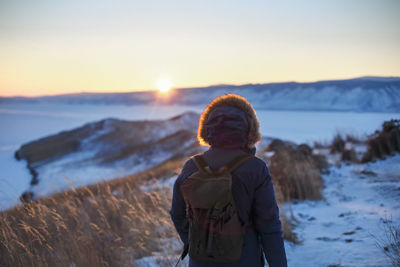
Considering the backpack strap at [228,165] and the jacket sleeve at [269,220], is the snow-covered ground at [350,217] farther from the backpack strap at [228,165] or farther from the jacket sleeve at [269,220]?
the backpack strap at [228,165]

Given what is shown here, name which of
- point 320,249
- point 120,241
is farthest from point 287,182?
point 120,241

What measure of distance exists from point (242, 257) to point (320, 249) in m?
2.85

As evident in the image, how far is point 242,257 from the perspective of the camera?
6.23 feet

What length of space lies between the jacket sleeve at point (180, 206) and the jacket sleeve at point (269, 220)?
0.51 m

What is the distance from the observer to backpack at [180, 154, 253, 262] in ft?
5.82

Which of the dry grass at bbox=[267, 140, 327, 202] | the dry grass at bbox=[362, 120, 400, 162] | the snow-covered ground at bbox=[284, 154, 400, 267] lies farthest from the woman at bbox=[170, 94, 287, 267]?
the dry grass at bbox=[362, 120, 400, 162]

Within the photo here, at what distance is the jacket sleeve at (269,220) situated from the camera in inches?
73.1

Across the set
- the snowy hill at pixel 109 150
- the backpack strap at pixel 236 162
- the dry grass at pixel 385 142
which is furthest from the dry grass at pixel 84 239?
the snowy hill at pixel 109 150

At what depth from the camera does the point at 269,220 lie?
1863 millimetres

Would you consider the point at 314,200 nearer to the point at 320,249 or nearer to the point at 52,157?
the point at 320,249

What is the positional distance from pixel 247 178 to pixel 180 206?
622mm

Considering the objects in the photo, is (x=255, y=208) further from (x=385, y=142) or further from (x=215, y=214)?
(x=385, y=142)

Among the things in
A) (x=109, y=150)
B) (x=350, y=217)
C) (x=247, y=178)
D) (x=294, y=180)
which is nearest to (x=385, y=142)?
(x=294, y=180)

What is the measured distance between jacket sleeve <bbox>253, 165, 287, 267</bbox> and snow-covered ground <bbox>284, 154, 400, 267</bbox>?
7.31 feet
